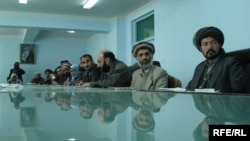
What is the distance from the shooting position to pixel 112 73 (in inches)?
140

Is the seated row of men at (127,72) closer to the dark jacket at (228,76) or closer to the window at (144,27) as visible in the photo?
the dark jacket at (228,76)

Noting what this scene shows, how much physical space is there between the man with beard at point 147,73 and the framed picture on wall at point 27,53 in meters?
7.93

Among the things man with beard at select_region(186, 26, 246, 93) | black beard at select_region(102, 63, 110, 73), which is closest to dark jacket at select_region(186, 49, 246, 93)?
man with beard at select_region(186, 26, 246, 93)

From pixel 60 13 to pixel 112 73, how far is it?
3968mm

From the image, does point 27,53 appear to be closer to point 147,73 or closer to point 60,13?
point 60,13

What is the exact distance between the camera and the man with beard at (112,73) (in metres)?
3.47

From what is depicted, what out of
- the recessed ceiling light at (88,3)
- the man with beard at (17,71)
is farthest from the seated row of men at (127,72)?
the man with beard at (17,71)

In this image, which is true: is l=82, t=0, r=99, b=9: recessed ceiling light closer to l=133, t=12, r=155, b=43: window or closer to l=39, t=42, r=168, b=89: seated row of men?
l=133, t=12, r=155, b=43: window

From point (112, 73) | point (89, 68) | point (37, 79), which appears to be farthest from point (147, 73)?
point (37, 79)

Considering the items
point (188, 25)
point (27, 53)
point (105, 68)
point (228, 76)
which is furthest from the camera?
point (27, 53)

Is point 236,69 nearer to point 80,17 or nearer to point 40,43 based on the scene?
point 80,17

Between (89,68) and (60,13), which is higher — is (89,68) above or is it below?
below

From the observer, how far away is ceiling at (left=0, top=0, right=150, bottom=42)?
614 centimetres

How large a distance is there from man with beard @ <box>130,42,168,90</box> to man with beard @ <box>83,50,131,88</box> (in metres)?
0.42
